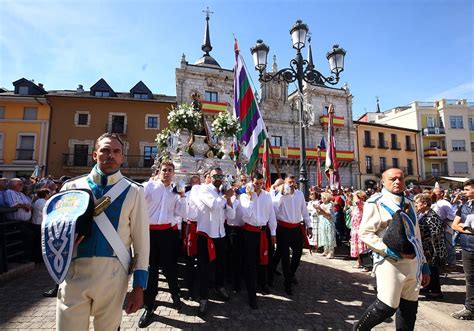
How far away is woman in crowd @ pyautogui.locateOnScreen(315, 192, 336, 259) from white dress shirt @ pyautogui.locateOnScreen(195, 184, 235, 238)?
191 inches

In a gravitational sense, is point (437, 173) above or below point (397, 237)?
above

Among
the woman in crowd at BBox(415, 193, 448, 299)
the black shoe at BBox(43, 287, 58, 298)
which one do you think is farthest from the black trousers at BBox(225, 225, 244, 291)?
the woman in crowd at BBox(415, 193, 448, 299)

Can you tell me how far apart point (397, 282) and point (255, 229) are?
2459 millimetres

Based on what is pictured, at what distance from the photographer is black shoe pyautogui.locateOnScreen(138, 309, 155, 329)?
3824mm

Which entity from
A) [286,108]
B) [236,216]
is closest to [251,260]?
[236,216]

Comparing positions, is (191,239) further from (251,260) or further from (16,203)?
(16,203)

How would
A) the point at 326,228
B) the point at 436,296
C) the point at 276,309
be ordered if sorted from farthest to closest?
the point at 326,228 < the point at 436,296 < the point at 276,309

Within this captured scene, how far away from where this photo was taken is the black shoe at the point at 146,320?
151 inches

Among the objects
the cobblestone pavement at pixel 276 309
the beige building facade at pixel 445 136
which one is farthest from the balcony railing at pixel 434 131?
the cobblestone pavement at pixel 276 309

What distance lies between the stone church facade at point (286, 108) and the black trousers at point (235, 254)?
989 inches

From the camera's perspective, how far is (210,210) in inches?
190

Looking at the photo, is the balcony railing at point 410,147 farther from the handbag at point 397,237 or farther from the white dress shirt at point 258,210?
the handbag at point 397,237

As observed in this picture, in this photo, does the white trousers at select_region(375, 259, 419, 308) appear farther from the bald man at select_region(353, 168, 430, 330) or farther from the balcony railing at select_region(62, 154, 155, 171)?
the balcony railing at select_region(62, 154, 155, 171)

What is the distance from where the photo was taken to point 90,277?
6.76 ft
